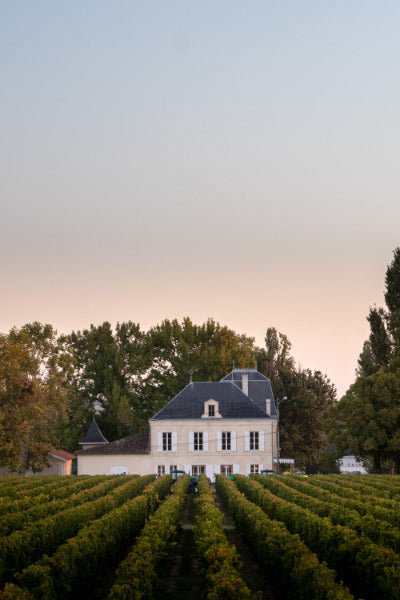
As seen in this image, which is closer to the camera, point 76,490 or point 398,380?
point 76,490

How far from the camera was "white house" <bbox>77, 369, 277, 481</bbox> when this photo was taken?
67.4 meters

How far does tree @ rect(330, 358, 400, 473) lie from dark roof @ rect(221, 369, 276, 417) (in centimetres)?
1246

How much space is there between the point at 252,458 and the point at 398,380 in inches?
597

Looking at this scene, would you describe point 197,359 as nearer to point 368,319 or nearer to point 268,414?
point 268,414

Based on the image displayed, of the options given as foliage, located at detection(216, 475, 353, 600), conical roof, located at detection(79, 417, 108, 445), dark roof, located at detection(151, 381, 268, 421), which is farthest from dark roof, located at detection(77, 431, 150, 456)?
foliage, located at detection(216, 475, 353, 600)

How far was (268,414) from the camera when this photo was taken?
70938mm

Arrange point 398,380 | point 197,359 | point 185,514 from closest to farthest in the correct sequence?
point 185,514 < point 398,380 < point 197,359

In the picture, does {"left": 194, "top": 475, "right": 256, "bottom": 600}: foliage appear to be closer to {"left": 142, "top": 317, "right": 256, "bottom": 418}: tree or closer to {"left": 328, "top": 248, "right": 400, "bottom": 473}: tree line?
{"left": 328, "top": 248, "right": 400, "bottom": 473}: tree line

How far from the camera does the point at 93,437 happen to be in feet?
252

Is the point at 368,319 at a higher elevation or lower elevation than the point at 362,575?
higher

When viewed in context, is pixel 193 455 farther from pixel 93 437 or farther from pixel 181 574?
pixel 181 574

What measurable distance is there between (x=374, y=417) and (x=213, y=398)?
53.6ft

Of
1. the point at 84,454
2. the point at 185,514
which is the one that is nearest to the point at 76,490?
the point at 185,514

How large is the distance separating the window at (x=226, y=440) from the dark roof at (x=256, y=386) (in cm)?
751
